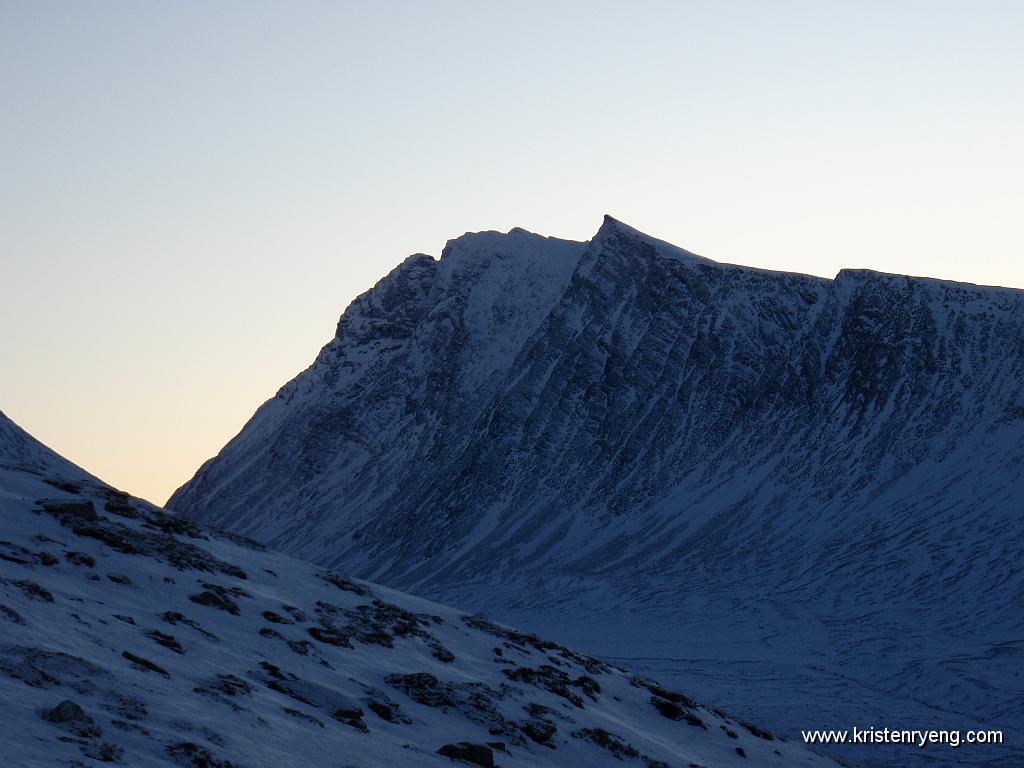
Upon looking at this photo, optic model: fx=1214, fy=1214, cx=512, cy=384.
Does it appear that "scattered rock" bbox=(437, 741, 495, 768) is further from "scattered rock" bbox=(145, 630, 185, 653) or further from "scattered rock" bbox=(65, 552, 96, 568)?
"scattered rock" bbox=(65, 552, 96, 568)

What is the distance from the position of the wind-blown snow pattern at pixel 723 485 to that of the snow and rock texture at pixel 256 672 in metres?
29.9

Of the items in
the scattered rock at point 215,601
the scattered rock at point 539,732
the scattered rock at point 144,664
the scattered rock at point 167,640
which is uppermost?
the scattered rock at point 215,601

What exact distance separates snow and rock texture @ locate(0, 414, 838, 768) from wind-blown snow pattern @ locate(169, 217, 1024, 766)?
29.9 meters

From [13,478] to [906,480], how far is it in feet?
342

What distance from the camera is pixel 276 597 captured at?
25.6 meters

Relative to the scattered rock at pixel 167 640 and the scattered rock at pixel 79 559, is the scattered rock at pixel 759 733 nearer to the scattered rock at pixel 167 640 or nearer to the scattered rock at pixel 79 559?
the scattered rock at pixel 167 640

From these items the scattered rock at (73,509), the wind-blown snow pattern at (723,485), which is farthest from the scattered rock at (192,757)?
the wind-blown snow pattern at (723,485)

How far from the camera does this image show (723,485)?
430 feet

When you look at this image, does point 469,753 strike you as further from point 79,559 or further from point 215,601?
point 79,559

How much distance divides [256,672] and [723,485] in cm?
11489

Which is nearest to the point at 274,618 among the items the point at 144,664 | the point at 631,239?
the point at 144,664

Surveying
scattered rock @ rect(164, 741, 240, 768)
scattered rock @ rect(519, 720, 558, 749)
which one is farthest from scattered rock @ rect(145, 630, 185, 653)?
scattered rock @ rect(519, 720, 558, 749)

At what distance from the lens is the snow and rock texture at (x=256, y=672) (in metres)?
15.4

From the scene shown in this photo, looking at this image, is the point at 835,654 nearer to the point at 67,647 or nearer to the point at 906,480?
the point at 906,480
